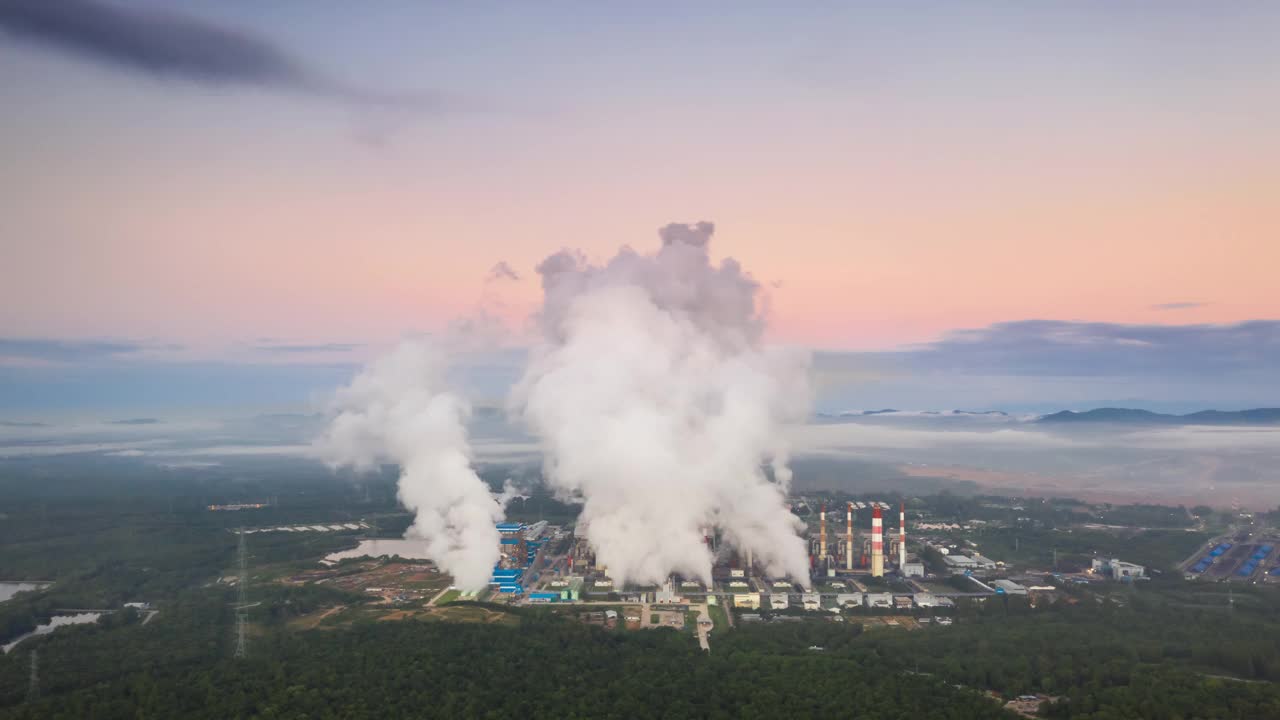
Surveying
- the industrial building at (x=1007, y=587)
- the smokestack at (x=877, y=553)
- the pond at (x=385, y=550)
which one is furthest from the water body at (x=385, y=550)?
the industrial building at (x=1007, y=587)

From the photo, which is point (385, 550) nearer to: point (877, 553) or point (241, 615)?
point (241, 615)

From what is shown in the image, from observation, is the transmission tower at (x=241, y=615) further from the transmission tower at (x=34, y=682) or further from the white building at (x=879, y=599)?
the white building at (x=879, y=599)

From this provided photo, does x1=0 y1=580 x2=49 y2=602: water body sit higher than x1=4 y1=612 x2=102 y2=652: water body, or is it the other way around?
x1=0 y1=580 x2=49 y2=602: water body

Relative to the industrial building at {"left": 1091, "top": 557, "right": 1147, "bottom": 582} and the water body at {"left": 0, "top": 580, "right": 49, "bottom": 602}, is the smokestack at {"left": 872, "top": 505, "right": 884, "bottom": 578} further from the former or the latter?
the water body at {"left": 0, "top": 580, "right": 49, "bottom": 602}

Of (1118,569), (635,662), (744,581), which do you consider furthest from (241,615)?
(1118,569)

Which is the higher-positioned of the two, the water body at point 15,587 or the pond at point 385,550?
the pond at point 385,550

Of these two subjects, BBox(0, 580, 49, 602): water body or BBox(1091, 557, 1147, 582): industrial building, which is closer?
BBox(0, 580, 49, 602): water body

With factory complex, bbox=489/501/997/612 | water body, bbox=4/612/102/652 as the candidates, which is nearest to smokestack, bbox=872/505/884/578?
factory complex, bbox=489/501/997/612
